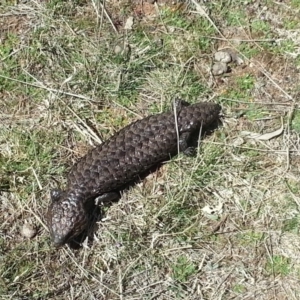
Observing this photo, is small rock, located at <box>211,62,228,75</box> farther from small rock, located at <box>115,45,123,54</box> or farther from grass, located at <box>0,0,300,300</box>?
small rock, located at <box>115,45,123,54</box>

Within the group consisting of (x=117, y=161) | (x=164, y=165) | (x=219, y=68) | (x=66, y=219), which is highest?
(x=219, y=68)

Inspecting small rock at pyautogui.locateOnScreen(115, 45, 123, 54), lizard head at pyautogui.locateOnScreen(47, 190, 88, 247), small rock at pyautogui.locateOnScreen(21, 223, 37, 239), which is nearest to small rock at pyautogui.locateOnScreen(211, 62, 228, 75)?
small rock at pyautogui.locateOnScreen(115, 45, 123, 54)

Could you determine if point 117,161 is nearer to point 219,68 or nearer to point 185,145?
point 185,145

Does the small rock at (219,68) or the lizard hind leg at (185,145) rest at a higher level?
the small rock at (219,68)

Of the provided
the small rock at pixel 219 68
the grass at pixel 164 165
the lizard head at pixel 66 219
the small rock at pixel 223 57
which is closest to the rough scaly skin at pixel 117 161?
the lizard head at pixel 66 219

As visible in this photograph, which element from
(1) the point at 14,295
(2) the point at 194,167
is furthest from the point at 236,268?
(1) the point at 14,295

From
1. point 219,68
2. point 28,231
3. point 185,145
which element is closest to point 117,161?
point 185,145

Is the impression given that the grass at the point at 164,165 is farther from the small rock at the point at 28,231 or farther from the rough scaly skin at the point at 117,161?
the rough scaly skin at the point at 117,161
